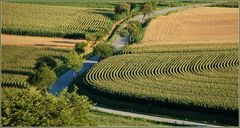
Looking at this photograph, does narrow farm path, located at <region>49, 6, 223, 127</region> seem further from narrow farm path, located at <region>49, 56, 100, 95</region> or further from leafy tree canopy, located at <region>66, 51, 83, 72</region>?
leafy tree canopy, located at <region>66, 51, 83, 72</region>

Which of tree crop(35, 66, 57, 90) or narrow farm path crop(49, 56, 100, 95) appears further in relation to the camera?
narrow farm path crop(49, 56, 100, 95)

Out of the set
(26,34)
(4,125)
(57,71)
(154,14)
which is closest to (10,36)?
(26,34)

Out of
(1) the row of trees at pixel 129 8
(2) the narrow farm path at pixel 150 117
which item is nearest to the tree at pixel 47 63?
(2) the narrow farm path at pixel 150 117

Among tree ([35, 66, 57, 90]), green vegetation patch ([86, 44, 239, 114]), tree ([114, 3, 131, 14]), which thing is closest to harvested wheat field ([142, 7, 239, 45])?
tree ([114, 3, 131, 14])

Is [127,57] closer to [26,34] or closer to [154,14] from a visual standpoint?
[26,34]

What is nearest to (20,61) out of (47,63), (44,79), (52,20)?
(47,63)
